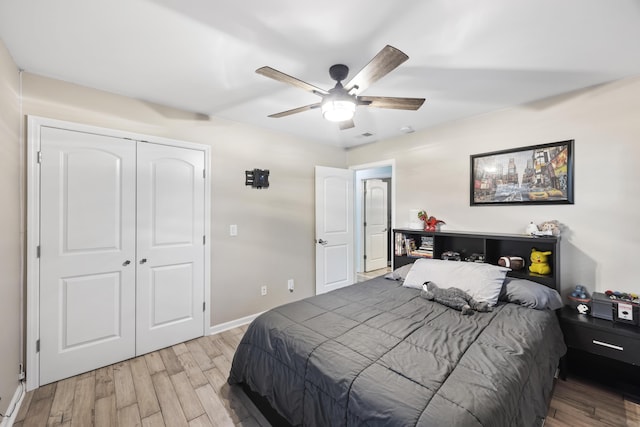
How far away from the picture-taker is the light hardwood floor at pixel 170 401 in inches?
69.4

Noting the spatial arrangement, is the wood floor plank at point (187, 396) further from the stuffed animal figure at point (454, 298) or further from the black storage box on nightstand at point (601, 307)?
the black storage box on nightstand at point (601, 307)

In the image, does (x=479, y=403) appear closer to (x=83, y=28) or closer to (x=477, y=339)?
(x=477, y=339)

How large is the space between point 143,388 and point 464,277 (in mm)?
2783

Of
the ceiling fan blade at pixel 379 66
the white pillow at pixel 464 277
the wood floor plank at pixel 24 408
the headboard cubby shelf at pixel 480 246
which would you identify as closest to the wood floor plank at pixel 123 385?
the wood floor plank at pixel 24 408

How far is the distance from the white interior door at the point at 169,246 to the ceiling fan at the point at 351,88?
169cm

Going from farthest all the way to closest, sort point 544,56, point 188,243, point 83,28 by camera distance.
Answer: point 188,243
point 544,56
point 83,28

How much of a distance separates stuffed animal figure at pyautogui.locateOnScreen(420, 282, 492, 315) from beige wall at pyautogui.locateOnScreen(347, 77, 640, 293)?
1.07 m

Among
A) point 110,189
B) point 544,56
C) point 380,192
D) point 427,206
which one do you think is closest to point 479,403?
point 544,56

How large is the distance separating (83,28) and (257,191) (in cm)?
206

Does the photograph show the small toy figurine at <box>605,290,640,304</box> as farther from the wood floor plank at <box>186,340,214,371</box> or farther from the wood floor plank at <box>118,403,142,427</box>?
the wood floor plank at <box>118,403,142,427</box>

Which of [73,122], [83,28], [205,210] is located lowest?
[205,210]

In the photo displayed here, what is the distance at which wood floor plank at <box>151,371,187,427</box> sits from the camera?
177 centimetres

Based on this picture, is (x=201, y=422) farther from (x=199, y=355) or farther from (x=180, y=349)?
(x=180, y=349)

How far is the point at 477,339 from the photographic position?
160cm
